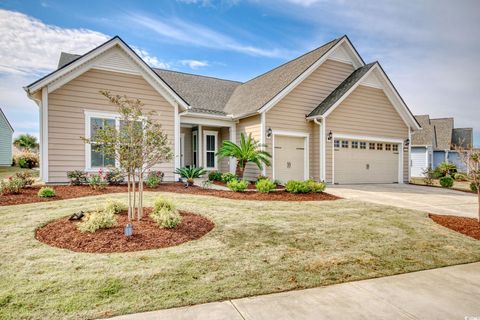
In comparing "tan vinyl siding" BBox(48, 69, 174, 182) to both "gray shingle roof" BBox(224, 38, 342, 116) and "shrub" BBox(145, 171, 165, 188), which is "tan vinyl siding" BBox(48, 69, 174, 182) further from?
"gray shingle roof" BBox(224, 38, 342, 116)

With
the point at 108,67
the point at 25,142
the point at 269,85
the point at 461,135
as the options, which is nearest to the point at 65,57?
the point at 108,67

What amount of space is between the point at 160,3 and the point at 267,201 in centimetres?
777

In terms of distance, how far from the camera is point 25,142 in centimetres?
3797

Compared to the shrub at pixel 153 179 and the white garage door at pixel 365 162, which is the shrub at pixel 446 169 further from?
the shrub at pixel 153 179

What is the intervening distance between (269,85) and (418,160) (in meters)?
20.5

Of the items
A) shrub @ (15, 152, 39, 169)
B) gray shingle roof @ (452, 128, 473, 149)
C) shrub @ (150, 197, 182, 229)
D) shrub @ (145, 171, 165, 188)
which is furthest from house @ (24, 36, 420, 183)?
gray shingle roof @ (452, 128, 473, 149)

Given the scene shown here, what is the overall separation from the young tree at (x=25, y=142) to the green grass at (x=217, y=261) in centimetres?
3940

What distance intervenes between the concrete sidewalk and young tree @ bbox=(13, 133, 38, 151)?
4493 centimetres

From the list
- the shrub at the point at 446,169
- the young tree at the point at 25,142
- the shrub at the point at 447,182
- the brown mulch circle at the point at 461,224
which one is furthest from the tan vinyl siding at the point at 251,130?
the young tree at the point at 25,142

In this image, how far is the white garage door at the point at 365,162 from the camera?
14.4m

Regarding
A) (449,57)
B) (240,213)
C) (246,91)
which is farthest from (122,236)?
(449,57)

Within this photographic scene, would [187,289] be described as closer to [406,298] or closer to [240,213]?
[406,298]

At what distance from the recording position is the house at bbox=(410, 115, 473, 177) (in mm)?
26844

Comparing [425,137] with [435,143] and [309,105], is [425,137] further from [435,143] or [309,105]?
[309,105]
